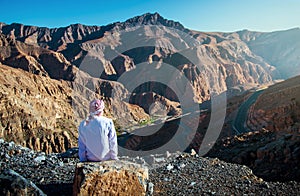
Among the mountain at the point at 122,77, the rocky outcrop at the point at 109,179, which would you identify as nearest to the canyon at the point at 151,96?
the mountain at the point at 122,77

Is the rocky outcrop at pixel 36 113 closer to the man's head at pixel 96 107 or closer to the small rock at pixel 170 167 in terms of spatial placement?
the small rock at pixel 170 167

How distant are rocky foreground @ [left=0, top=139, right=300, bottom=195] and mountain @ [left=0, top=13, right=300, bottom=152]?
112ft

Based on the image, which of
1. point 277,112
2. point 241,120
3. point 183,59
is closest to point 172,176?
point 277,112

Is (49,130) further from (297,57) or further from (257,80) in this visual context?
(297,57)

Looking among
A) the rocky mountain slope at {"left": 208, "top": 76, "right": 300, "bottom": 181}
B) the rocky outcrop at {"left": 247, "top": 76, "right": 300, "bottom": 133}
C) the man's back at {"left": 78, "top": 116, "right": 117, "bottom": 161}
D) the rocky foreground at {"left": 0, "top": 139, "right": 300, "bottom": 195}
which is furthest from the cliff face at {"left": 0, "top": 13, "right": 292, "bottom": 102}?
the man's back at {"left": 78, "top": 116, "right": 117, "bottom": 161}

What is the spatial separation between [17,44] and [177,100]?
194ft

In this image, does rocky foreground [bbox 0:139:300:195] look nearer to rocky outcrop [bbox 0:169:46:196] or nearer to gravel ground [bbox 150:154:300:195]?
gravel ground [bbox 150:154:300:195]

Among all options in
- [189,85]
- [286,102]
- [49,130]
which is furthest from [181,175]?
[189,85]

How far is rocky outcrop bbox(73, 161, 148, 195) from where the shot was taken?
222 inches

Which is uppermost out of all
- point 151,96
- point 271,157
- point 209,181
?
point 151,96

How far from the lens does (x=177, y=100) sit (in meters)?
118

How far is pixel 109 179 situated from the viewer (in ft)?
19.2

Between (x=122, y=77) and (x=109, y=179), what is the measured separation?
444 feet

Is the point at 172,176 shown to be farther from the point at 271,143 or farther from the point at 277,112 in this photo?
the point at 277,112
